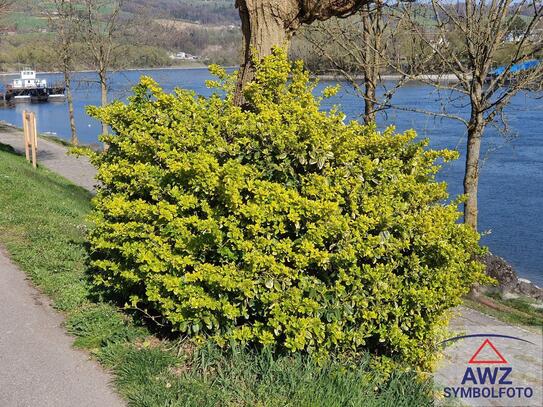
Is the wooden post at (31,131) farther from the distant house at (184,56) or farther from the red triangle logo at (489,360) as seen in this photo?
the distant house at (184,56)

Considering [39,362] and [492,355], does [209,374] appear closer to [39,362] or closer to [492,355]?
[39,362]

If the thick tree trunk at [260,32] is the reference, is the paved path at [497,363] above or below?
below

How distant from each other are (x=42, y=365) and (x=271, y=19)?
3.48 metres

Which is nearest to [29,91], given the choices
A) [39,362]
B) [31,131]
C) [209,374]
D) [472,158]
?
[31,131]

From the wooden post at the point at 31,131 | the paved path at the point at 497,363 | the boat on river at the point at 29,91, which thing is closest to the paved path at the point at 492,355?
the paved path at the point at 497,363

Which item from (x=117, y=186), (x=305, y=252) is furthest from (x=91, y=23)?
(x=305, y=252)

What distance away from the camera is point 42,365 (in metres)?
4.48

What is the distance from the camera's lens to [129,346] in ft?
15.5

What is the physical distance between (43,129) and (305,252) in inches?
1650

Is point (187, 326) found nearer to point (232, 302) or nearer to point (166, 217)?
point (232, 302)

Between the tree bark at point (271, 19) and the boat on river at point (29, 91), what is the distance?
207ft

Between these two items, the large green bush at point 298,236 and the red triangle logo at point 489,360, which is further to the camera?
the red triangle logo at point 489,360

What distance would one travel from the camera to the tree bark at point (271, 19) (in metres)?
5.70

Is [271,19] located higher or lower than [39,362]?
higher
